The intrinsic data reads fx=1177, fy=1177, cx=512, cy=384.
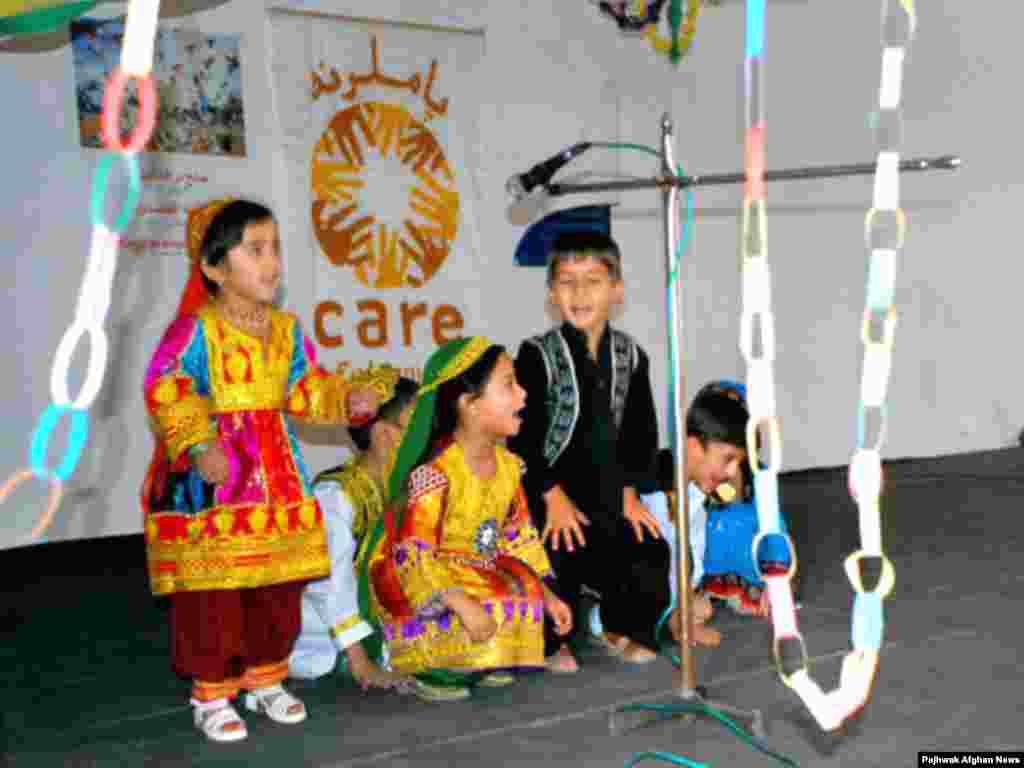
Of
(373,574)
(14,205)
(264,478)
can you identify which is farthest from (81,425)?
(14,205)

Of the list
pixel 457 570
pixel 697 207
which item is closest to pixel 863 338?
pixel 457 570

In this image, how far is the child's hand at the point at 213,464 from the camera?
2285 mm

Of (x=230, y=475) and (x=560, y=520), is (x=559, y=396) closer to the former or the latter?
(x=560, y=520)

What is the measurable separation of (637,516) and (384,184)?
2.96 m

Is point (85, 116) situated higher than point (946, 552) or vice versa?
point (85, 116)

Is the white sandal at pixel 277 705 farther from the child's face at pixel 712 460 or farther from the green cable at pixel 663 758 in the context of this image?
the child's face at pixel 712 460

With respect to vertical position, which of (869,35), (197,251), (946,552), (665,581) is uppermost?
(869,35)

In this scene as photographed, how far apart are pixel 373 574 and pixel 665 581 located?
2.42ft

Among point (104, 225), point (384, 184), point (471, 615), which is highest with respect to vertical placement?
point (384, 184)

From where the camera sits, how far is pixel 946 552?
4012 millimetres

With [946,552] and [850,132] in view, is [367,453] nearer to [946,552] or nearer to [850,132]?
[946,552]

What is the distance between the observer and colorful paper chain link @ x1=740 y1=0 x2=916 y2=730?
48.7 inches

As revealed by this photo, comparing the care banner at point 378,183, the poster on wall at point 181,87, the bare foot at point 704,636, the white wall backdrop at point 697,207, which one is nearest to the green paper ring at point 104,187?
the bare foot at point 704,636

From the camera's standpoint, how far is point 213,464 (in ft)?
7.50
